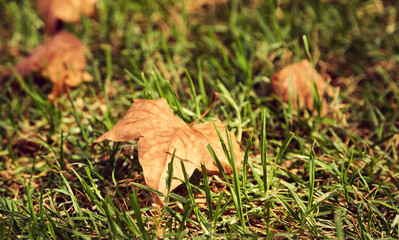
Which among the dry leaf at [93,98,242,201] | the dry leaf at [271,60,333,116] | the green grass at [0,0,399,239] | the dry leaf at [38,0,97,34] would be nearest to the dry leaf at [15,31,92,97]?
the green grass at [0,0,399,239]

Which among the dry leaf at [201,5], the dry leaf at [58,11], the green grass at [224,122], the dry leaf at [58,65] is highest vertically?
the dry leaf at [58,11]

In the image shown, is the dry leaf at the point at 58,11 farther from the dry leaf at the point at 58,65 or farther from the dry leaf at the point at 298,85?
the dry leaf at the point at 298,85

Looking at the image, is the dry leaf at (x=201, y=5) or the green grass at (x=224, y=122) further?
the dry leaf at (x=201, y=5)

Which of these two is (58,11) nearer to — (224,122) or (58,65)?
(58,65)

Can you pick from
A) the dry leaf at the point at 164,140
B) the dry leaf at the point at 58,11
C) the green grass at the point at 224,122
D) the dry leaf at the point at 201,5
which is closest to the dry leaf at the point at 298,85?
the green grass at the point at 224,122

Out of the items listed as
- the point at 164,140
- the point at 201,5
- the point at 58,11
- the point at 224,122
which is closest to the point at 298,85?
the point at 224,122

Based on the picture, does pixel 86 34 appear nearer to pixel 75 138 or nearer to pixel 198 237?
pixel 75 138
